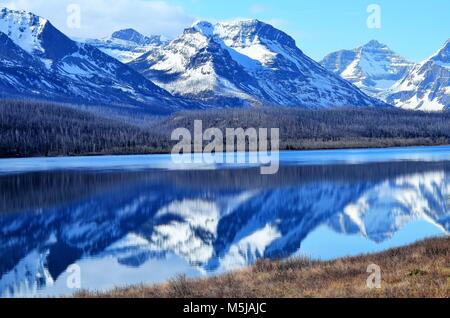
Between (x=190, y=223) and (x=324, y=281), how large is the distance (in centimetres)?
2802

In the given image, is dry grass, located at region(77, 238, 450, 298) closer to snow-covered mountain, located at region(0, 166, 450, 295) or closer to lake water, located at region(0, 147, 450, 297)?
lake water, located at region(0, 147, 450, 297)

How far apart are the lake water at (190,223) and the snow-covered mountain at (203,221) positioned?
10 centimetres

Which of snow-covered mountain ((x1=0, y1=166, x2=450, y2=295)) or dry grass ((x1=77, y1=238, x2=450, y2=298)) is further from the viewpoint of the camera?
snow-covered mountain ((x1=0, y1=166, x2=450, y2=295))

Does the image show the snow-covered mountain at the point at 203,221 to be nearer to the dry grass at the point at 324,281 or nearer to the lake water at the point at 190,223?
the lake water at the point at 190,223

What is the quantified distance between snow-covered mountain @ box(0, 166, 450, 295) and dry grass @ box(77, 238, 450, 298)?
512 cm

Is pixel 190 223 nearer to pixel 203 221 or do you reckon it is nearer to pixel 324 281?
pixel 203 221

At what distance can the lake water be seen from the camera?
32.9m

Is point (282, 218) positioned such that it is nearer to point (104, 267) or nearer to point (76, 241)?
point (76, 241)

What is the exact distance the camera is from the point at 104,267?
109 ft

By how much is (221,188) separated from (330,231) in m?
34.7

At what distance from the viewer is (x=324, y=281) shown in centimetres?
2322

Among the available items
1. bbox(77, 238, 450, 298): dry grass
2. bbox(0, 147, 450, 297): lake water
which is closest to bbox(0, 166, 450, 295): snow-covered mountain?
bbox(0, 147, 450, 297): lake water

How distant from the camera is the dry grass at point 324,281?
20453mm

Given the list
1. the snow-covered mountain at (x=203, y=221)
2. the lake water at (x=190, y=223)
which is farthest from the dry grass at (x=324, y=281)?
the snow-covered mountain at (x=203, y=221)
